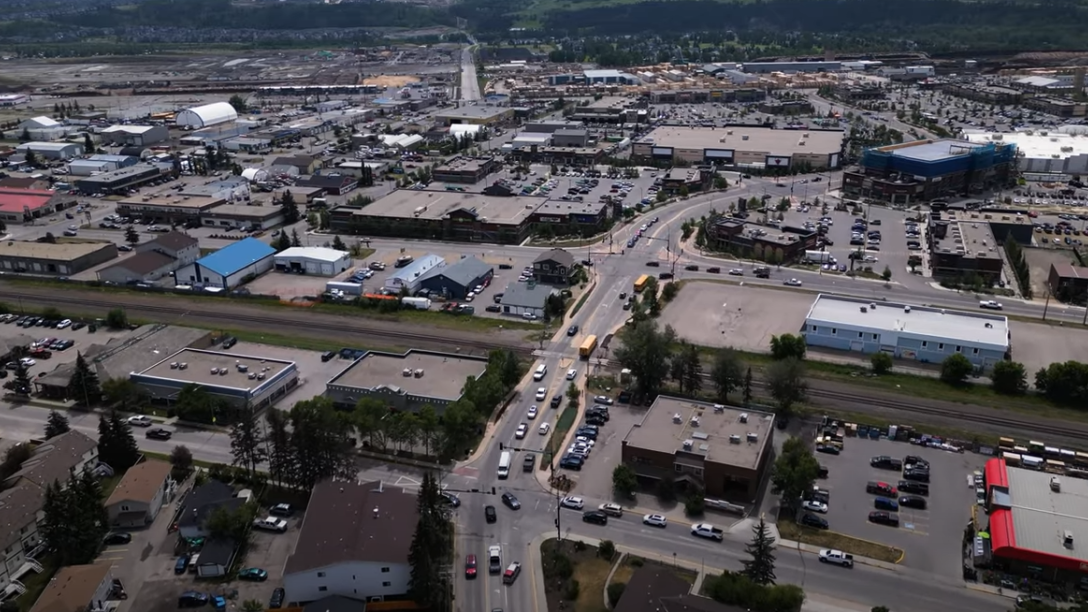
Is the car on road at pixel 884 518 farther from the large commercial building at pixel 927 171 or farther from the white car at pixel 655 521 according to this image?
the large commercial building at pixel 927 171

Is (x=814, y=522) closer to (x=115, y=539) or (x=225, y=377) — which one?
(x=115, y=539)

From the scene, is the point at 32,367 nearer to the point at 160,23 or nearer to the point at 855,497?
the point at 855,497

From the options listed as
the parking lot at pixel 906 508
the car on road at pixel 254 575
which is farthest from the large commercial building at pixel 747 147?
the car on road at pixel 254 575

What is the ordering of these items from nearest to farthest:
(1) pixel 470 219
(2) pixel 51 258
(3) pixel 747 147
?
(2) pixel 51 258, (1) pixel 470 219, (3) pixel 747 147

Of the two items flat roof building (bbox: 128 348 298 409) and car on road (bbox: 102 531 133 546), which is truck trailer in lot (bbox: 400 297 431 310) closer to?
flat roof building (bbox: 128 348 298 409)

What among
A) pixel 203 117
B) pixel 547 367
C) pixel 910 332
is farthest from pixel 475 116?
pixel 910 332

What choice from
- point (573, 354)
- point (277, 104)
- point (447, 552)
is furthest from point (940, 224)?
point (277, 104)

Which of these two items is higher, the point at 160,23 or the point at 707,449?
the point at 160,23
